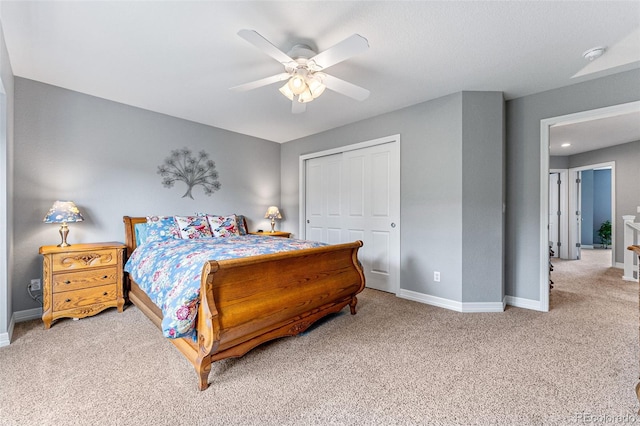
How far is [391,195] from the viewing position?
358 cm

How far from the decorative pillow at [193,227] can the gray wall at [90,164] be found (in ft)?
1.36

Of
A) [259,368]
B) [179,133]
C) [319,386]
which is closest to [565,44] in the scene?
[319,386]

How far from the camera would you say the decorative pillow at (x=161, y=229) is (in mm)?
3107

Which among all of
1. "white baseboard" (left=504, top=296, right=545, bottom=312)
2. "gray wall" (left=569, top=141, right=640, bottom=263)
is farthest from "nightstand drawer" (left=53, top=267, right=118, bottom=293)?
"gray wall" (left=569, top=141, right=640, bottom=263)

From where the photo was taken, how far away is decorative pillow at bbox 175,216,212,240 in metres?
3.28

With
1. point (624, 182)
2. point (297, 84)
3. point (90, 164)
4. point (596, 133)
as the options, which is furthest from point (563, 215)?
point (90, 164)

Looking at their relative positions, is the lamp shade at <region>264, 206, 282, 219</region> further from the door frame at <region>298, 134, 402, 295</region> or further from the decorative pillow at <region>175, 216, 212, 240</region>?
the decorative pillow at <region>175, 216, 212, 240</region>

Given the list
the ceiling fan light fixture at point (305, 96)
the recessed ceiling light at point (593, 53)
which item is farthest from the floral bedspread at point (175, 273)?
the recessed ceiling light at point (593, 53)

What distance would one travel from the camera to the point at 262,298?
1927 mm

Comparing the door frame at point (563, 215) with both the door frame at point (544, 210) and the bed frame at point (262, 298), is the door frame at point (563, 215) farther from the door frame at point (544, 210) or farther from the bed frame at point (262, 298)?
the bed frame at point (262, 298)

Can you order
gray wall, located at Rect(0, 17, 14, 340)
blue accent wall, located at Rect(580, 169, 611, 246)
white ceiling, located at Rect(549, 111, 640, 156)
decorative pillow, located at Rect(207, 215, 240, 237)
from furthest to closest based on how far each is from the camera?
blue accent wall, located at Rect(580, 169, 611, 246) → white ceiling, located at Rect(549, 111, 640, 156) → decorative pillow, located at Rect(207, 215, 240, 237) → gray wall, located at Rect(0, 17, 14, 340)

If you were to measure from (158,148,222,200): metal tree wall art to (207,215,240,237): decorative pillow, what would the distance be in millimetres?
523

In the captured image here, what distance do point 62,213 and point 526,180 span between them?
4796mm

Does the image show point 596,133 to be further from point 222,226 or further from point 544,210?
point 222,226
